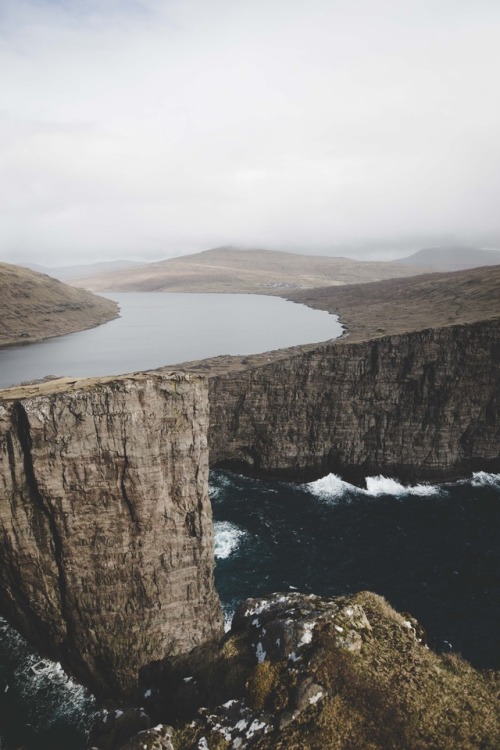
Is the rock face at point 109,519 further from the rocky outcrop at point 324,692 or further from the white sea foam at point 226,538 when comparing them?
the white sea foam at point 226,538

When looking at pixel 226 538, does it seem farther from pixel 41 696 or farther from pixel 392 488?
pixel 392 488

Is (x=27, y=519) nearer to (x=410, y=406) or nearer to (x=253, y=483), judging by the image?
(x=253, y=483)

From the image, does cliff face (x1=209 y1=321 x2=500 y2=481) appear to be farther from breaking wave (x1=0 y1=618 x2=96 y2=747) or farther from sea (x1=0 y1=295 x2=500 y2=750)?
breaking wave (x1=0 y1=618 x2=96 y2=747)

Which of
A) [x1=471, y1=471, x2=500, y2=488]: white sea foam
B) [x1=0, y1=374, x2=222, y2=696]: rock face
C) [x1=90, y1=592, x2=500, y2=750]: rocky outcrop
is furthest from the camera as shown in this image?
[x1=471, y1=471, x2=500, y2=488]: white sea foam

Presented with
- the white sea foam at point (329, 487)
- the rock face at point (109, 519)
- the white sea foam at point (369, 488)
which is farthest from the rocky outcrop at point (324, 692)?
the white sea foam at point (369, 488)

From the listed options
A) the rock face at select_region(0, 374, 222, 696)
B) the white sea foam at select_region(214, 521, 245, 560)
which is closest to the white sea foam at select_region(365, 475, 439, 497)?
the white sea foam at select_region(214, 521, 245, 560)

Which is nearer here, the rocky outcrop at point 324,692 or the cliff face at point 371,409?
the rocky outcrop at point 324,692
